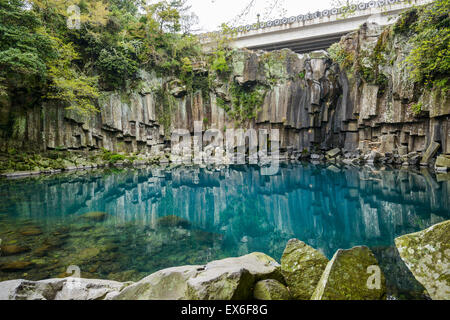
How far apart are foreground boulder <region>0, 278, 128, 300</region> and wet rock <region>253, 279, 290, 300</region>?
1.63 meters

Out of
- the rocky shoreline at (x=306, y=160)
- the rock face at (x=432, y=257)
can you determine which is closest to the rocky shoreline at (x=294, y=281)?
the rock face at (x=432, y=257)

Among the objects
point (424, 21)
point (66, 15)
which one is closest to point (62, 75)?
point (66, 15)

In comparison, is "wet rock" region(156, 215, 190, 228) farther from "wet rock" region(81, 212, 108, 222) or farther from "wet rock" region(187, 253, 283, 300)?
"wet rock" region(187, 253, 283, 300)

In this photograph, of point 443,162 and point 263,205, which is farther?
point 443,162

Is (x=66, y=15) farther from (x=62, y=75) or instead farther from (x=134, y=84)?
(x=134, y=84)

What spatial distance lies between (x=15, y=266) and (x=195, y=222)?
12.3 feet

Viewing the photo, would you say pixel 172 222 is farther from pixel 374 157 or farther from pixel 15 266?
pixel 374 157

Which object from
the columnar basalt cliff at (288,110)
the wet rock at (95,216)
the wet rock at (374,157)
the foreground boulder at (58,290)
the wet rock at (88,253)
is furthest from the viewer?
the wet rock at (374,157)

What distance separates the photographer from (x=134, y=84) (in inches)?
870

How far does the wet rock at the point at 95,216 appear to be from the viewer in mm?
6527

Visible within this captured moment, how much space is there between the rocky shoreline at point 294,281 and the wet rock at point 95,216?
406 cm

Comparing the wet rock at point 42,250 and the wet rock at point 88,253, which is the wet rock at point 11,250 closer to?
the wet rock at point 42,250

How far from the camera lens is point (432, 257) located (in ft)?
7.33

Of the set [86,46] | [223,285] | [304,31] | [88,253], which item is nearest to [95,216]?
[88,253]
